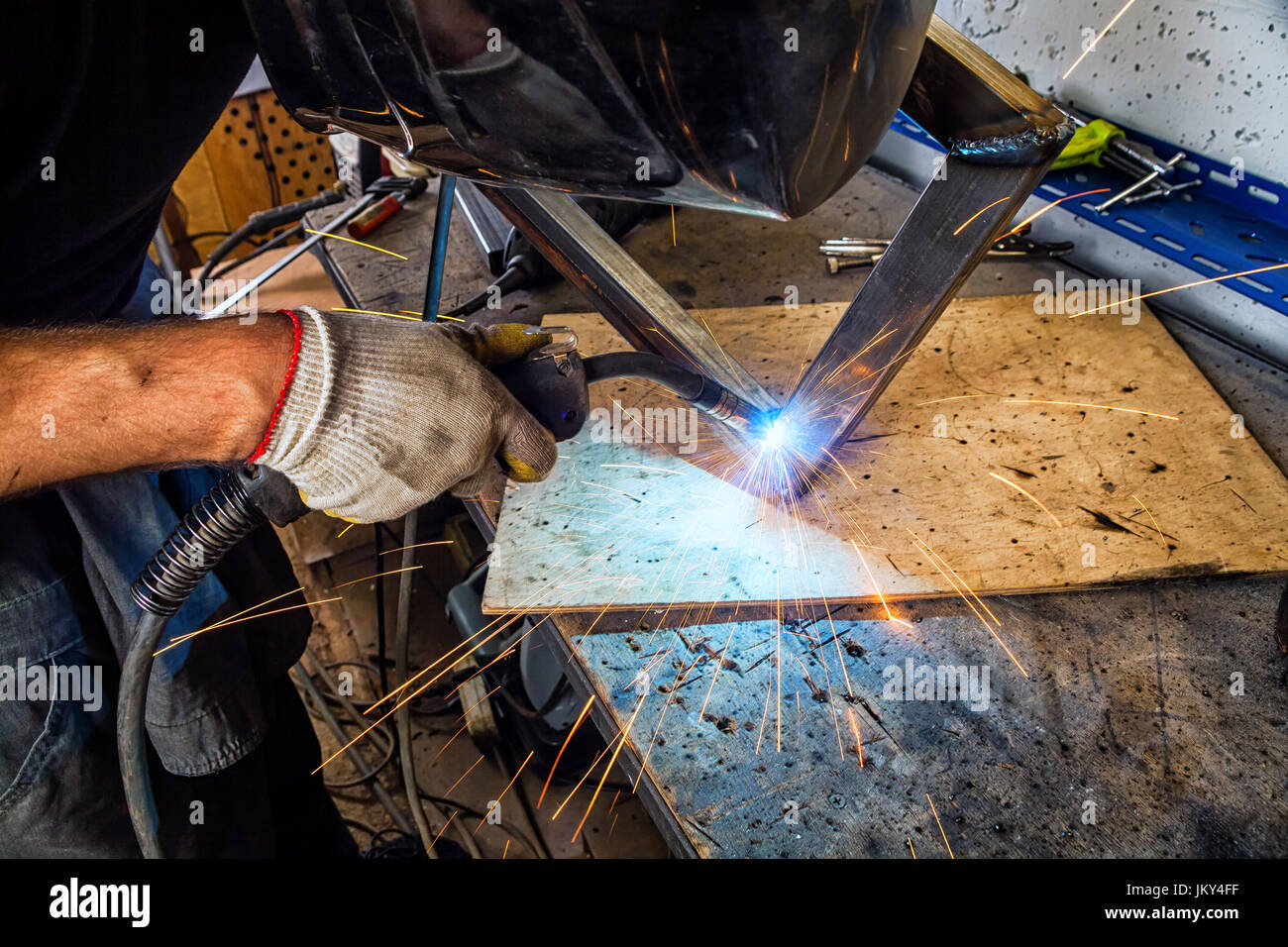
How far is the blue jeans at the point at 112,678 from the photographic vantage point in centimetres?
105

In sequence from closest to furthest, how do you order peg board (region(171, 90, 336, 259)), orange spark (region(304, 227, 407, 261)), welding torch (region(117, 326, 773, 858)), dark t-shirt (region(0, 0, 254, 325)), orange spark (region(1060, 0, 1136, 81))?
dark t-shirt (region(0, 0, 254, 325)) → welding torch (region(117, 326, 773, 858)) → orange spark (region(1060, 0, 1136, 81)) → orange spark (region(304, 227, 407, 261)) → peg board (region(171, 90, 336, 259))

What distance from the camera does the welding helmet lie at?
1.80 ft

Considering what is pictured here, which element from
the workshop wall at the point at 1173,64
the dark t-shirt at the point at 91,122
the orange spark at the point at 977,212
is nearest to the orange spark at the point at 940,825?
the orange spark at the point at 977,212

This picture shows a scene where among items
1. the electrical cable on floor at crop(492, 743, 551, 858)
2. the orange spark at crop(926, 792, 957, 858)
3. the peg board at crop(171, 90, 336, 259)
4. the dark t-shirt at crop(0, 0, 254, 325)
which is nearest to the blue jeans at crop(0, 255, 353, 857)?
the dark t-shirt at crop(0, 0, 254, 325)

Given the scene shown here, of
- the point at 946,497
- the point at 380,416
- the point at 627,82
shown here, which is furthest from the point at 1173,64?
the point at 380,416

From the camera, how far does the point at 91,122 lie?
89 cm

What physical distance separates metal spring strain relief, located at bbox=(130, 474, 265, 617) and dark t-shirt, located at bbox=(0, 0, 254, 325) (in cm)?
32

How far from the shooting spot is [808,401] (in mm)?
1264

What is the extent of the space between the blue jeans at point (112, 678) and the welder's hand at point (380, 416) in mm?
253

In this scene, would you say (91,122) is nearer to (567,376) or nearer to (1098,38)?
(567,376)

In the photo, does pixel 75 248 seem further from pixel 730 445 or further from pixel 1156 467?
pixel 1156 467

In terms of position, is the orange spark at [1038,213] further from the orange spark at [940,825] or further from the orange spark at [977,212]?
the orange spark at [940,825]

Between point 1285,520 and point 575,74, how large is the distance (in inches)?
45.0

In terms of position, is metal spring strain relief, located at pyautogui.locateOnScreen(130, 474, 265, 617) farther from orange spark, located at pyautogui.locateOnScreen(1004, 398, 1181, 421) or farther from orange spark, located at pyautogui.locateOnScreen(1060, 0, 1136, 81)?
orange spark, located at pyautogui.locateOnScreen(1060, 0, 1136, 81)
